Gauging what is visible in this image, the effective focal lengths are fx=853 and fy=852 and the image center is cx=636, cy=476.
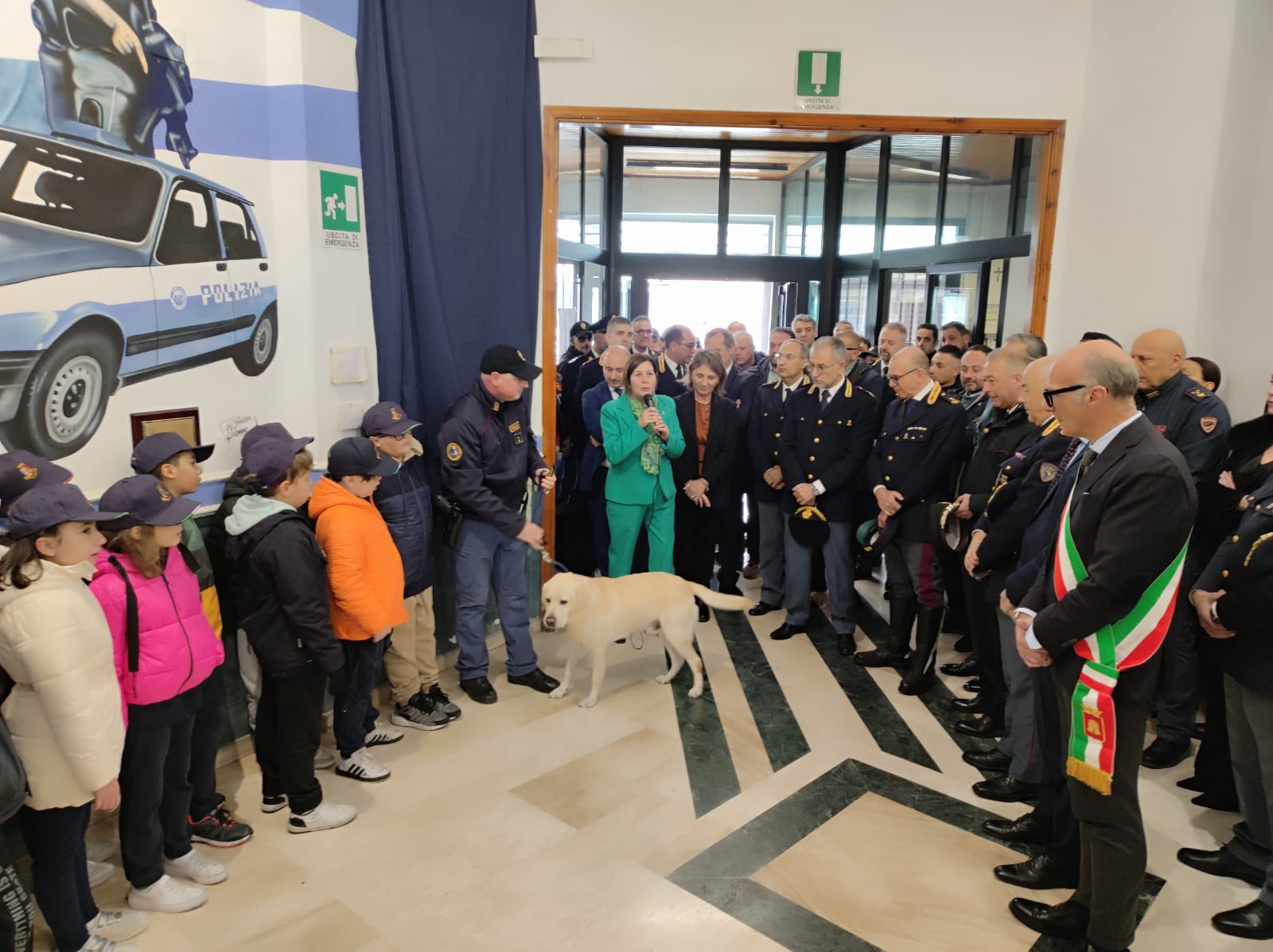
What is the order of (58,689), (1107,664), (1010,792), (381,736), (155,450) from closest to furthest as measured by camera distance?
(58,689), (1107,664), (155,450), (1010,792), (381,736)

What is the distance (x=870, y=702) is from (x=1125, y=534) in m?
2.10

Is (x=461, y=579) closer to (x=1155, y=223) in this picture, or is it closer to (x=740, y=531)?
(x=740, y=531)

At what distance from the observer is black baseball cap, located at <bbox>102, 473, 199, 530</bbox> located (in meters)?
2.21

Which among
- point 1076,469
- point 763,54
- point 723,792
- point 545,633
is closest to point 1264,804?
point 1076,469

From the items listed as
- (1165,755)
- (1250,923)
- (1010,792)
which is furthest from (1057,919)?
(1165,755)

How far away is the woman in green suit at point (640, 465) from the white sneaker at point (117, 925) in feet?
8.72

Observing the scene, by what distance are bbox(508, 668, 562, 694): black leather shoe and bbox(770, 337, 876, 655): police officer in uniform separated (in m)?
1.34

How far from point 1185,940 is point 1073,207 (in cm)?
382

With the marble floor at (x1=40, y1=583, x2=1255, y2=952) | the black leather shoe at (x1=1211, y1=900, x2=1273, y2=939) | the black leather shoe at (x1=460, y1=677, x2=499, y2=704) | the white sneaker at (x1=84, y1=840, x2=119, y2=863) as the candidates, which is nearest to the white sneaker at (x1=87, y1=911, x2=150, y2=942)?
the marble floor at (x1=40, y1=583, x2=1255, y2=952)

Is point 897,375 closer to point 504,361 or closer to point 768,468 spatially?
point 768,468

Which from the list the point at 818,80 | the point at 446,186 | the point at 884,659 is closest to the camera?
the point at 446,186

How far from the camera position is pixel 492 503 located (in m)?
3.76

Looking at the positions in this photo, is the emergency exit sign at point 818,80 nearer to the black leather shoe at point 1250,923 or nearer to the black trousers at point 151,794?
the black leather shoe at point 1250,923

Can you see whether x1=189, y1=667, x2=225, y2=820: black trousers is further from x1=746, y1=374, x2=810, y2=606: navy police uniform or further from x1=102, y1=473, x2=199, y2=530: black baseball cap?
x1=746, y1=374, x2=810, y2=606: navy police uniform
